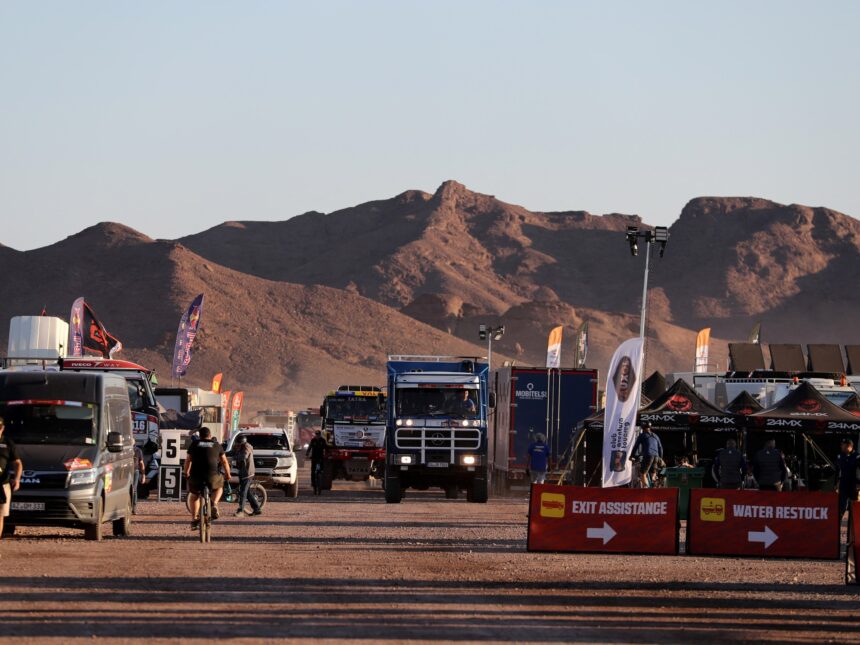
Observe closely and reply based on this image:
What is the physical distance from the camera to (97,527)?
68.8ft

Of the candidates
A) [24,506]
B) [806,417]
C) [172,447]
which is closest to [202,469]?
[24,506]

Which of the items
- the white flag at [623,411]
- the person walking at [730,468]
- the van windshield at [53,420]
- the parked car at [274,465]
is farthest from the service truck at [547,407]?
the van windshield at [53,420]

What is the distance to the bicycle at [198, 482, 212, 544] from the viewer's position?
21.9m

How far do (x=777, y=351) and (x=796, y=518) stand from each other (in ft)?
136

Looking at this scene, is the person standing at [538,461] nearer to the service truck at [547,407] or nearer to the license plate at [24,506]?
the service truck at [547,407]

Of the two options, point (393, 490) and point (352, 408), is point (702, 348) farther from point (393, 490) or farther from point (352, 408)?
point (393, 490)

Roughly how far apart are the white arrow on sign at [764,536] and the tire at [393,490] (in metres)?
15.1

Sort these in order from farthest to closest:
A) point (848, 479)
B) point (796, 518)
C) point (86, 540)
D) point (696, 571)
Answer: point (848, 479) < point (86, 540) < point (796, 518) < point (696, 571)

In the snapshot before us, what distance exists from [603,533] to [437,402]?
1396 cm

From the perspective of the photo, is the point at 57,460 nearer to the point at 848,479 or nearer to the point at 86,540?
the point at 86,540

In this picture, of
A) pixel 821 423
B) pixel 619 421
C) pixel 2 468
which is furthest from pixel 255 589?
pixel 821 423

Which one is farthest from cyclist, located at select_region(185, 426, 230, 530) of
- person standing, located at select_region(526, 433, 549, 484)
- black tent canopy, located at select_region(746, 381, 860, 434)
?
black tent canopy, located at select_region(746, 381, 860, 434)

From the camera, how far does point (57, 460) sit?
67.1ft

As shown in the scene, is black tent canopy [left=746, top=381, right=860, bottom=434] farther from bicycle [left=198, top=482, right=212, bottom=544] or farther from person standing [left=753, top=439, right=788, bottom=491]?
bicycle [left=198, top=482, right=212, bottom=544]
